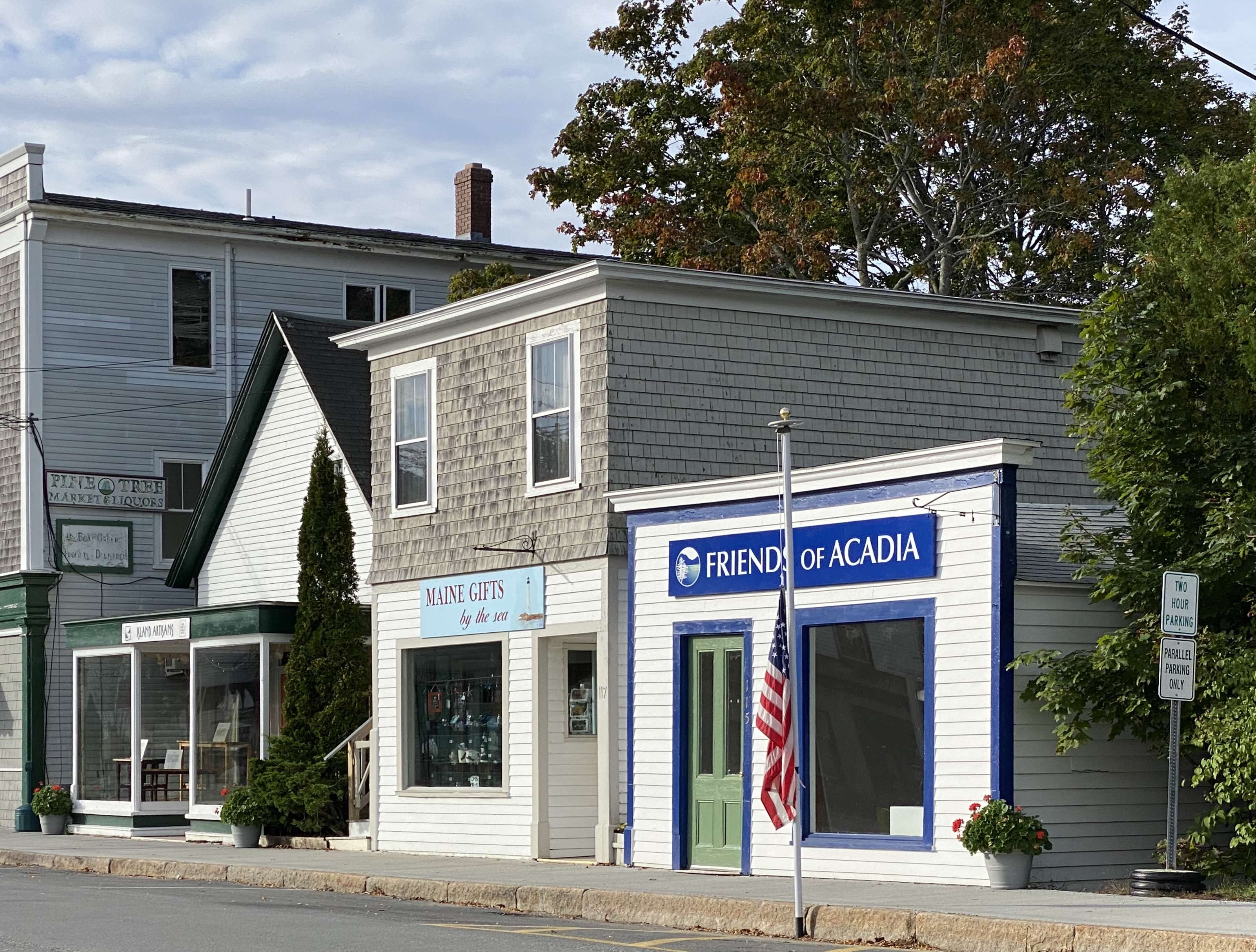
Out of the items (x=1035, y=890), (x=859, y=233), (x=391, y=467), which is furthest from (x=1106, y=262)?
(x=1035, y=890)

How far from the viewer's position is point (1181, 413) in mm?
16906

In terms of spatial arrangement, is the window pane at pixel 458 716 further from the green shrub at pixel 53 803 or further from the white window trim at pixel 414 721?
the green shrub at pixel 53 803

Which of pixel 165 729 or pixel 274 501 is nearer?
pixel 274 501

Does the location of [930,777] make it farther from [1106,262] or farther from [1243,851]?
[1106,262]

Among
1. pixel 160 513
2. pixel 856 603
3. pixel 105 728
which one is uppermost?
pixel 160 513

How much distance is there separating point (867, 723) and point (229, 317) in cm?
1873

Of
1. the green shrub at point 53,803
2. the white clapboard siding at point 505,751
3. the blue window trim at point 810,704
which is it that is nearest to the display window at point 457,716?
the white clapboard siding at point 505,751

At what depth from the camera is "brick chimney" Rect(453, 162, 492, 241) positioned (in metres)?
37.5

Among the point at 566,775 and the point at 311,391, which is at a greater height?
the point at 311,391

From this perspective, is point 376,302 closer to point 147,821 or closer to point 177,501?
point 177,501

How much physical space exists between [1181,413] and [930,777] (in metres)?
3.97

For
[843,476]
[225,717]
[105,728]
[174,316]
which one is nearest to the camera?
[843,476]

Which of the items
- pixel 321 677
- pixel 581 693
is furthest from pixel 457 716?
pixel 321 677

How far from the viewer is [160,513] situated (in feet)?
105
